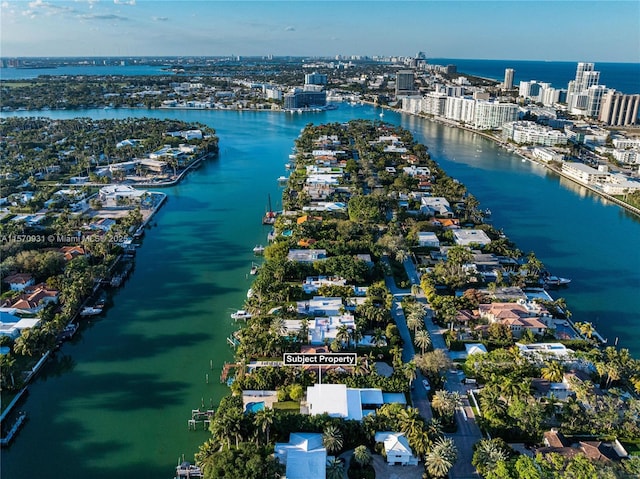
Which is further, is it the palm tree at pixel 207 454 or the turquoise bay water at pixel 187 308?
the turquoise bay water at pixel 187 308

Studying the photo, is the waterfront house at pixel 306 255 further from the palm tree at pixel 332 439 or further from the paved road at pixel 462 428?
the palm tree at pixel 332 439

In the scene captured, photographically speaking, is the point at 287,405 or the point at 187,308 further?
the point at 187,308

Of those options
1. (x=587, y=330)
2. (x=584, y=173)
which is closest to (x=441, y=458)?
(x=587, y=330)

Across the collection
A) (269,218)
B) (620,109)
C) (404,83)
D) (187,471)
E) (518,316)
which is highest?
(404,83)

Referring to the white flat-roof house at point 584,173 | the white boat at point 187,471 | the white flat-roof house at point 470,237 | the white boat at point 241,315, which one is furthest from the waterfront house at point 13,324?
the white flat-roof house at point 584,173

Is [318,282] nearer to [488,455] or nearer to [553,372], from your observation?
[553,372]

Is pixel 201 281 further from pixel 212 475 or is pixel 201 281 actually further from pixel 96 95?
pixel 96 95

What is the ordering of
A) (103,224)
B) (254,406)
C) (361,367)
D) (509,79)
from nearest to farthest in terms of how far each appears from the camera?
(254,406)
(361,367)
(103,224)
(509,79)
